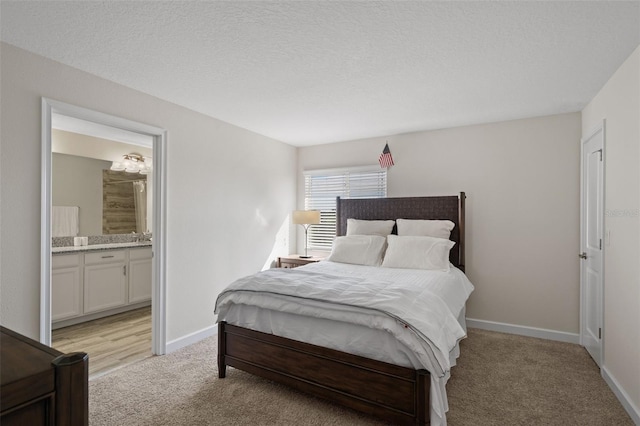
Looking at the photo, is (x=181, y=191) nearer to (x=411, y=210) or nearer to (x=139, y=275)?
(x=139, y=275)

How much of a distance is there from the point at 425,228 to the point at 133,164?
4.60m

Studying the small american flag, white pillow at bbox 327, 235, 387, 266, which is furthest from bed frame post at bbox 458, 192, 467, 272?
the small american flag

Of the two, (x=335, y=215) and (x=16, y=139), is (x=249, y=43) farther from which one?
(x=335, y=215)

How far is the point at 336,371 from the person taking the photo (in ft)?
7.32

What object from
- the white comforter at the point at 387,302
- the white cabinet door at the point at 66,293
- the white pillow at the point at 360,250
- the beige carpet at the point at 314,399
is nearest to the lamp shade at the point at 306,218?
the white pillow at the point at 360,250

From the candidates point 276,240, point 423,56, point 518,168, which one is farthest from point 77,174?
point 518,168

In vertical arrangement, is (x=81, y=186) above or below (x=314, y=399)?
above

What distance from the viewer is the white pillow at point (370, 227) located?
429 cm

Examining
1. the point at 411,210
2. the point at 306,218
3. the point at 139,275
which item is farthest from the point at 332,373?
the point at 139,275

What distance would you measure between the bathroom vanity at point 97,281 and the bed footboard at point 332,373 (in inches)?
97.9

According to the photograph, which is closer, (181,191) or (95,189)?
(181,191)

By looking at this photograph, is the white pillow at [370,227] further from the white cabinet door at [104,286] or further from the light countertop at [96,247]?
the white cabinet door at [104,286]

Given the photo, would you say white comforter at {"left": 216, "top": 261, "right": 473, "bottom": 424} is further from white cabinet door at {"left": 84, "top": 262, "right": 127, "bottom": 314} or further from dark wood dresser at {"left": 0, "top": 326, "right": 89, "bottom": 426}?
white cabinet door at {"left": 84, "top": 262, "right": 127, "bottom": 314}

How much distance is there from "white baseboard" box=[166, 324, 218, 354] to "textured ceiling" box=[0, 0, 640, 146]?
8.10 feet
